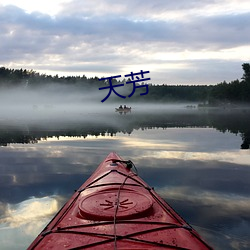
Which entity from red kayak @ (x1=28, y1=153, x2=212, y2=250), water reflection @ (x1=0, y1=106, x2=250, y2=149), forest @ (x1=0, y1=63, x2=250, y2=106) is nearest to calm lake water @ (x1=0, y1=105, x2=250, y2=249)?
red kayak @ (x1=28, y1=153, x2=212, y2=250)

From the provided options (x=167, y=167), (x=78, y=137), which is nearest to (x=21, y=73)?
(x=78, y=137)

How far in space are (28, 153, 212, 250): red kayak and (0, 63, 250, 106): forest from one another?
325 feet

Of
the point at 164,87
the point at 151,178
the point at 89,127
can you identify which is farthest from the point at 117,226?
the point at 164,87

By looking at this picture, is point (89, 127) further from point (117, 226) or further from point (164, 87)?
point (164, 87)

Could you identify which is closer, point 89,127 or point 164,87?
point 89,127

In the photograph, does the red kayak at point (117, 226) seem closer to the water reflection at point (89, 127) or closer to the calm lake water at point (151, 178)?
the calm lake water at point (151, 178)

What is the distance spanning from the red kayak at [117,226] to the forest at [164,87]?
9899cm

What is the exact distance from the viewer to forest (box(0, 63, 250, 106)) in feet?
330

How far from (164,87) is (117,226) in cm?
17761

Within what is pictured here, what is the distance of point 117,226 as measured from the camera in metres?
4.69

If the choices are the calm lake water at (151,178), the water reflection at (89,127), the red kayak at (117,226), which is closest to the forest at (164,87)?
the water reflection at (89,127)

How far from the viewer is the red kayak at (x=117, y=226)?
4.24 m

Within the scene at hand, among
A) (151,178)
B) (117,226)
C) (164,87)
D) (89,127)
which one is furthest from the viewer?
(164,87)

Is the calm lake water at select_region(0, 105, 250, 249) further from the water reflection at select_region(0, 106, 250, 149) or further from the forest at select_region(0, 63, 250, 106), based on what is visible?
the forest at select_region(0, 63, 250, 106)
